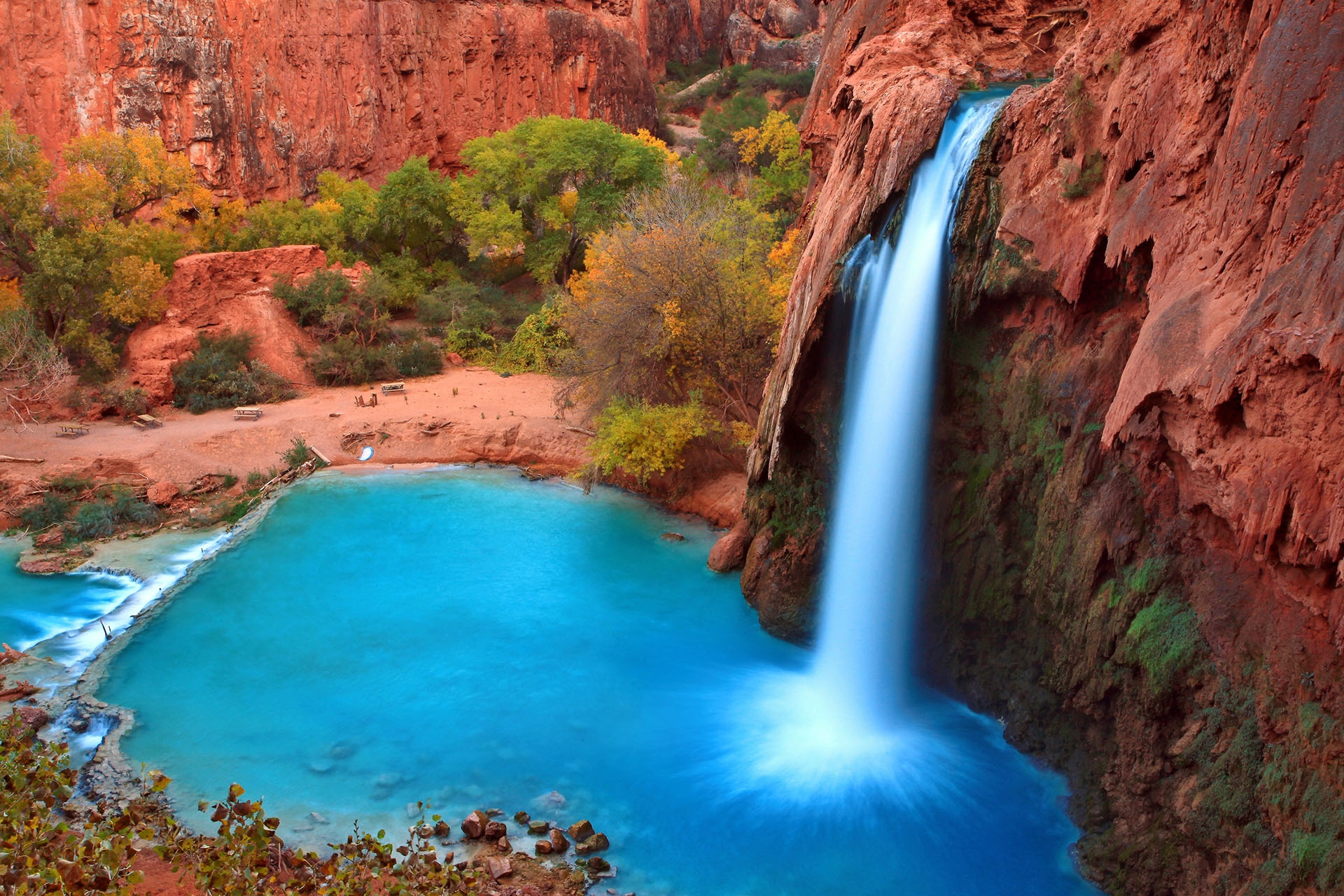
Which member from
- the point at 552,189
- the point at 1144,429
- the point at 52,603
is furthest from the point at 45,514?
the point at 552,189

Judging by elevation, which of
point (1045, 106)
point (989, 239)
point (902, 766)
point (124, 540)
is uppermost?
point (1045, 106)

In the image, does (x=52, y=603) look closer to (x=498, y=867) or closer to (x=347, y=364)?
(x=498, y=867)

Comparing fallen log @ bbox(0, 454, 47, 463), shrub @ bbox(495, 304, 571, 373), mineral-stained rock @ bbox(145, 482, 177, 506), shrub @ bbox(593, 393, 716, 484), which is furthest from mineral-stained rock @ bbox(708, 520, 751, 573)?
fallen log @ bbox(0, 454, 47, 463)

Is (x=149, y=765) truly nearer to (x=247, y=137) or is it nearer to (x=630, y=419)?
(x=630, y=419)

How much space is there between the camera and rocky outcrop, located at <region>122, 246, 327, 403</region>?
81.8 ft

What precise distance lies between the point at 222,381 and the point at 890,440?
745 inches

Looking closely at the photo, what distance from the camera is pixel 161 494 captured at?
64.1 feet

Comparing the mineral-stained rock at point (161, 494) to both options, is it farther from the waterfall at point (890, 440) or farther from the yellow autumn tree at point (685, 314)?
the waterfall at point (890, 440)

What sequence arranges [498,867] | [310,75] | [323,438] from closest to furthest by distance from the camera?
[498,867]
[323,438]
[310,75]

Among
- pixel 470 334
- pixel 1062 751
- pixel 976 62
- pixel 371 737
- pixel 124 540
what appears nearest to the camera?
pixel 1062 751

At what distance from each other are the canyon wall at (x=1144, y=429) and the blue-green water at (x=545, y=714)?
1.26 m

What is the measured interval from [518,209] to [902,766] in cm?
2749

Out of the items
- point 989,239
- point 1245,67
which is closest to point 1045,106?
point 989,239

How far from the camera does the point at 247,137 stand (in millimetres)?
36375
